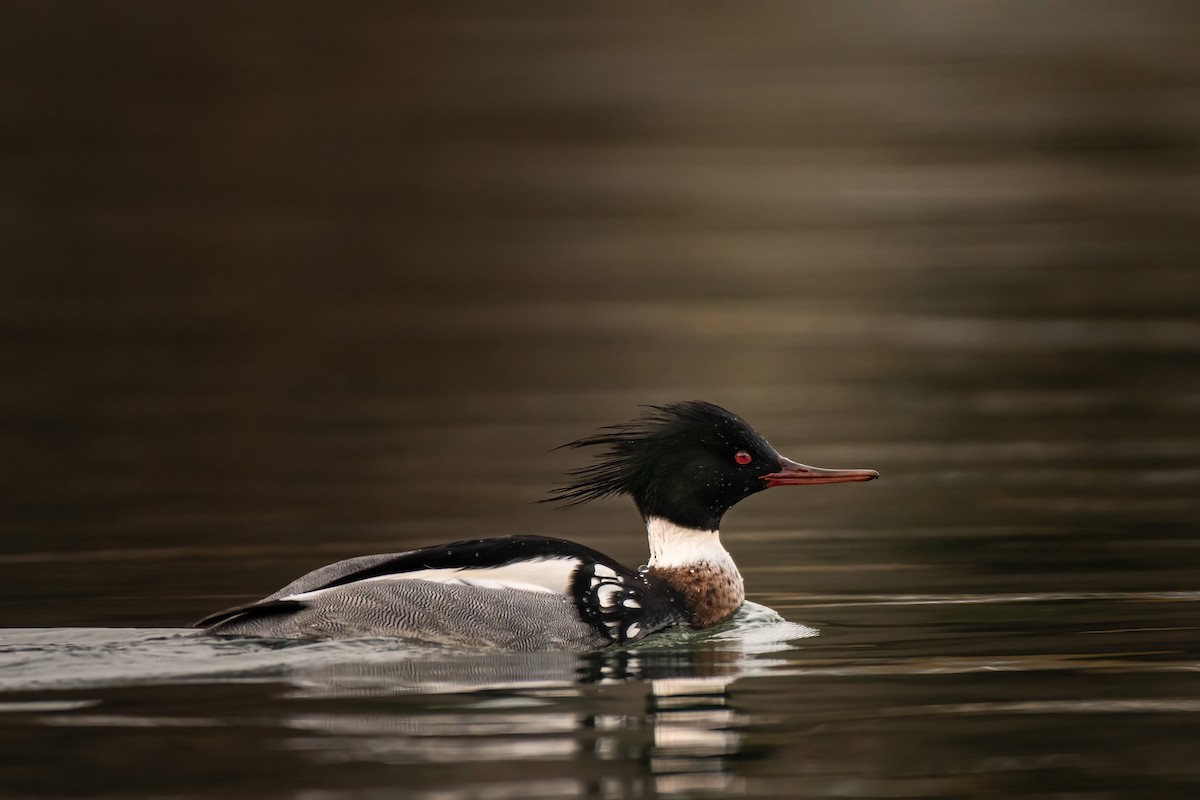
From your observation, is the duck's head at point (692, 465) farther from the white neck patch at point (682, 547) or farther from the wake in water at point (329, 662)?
the wake in water at point (329, 662)

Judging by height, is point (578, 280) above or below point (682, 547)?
above

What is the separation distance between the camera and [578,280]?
2066cm

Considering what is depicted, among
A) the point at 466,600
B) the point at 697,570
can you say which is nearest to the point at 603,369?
the point at 697,570

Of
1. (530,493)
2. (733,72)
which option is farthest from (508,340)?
(733,72)

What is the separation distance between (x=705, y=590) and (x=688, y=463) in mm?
572

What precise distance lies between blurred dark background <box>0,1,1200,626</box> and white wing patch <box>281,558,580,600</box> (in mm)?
1319

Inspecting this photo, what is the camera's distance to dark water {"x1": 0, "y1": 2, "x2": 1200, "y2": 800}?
22.9 ft

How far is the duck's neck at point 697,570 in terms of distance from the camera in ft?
29.9

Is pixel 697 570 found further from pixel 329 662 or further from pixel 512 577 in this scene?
pixel 329 662

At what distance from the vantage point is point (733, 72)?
29.5 meters

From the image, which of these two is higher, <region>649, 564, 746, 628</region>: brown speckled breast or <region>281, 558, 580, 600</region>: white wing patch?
<region>281, 558, 580, 600</region>: white wing patch

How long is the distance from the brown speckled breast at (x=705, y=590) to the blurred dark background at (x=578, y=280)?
1.64 ft

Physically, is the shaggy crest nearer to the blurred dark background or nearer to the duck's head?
the duck's head

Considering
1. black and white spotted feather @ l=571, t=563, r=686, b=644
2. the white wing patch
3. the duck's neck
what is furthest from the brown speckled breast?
the white wing patch
